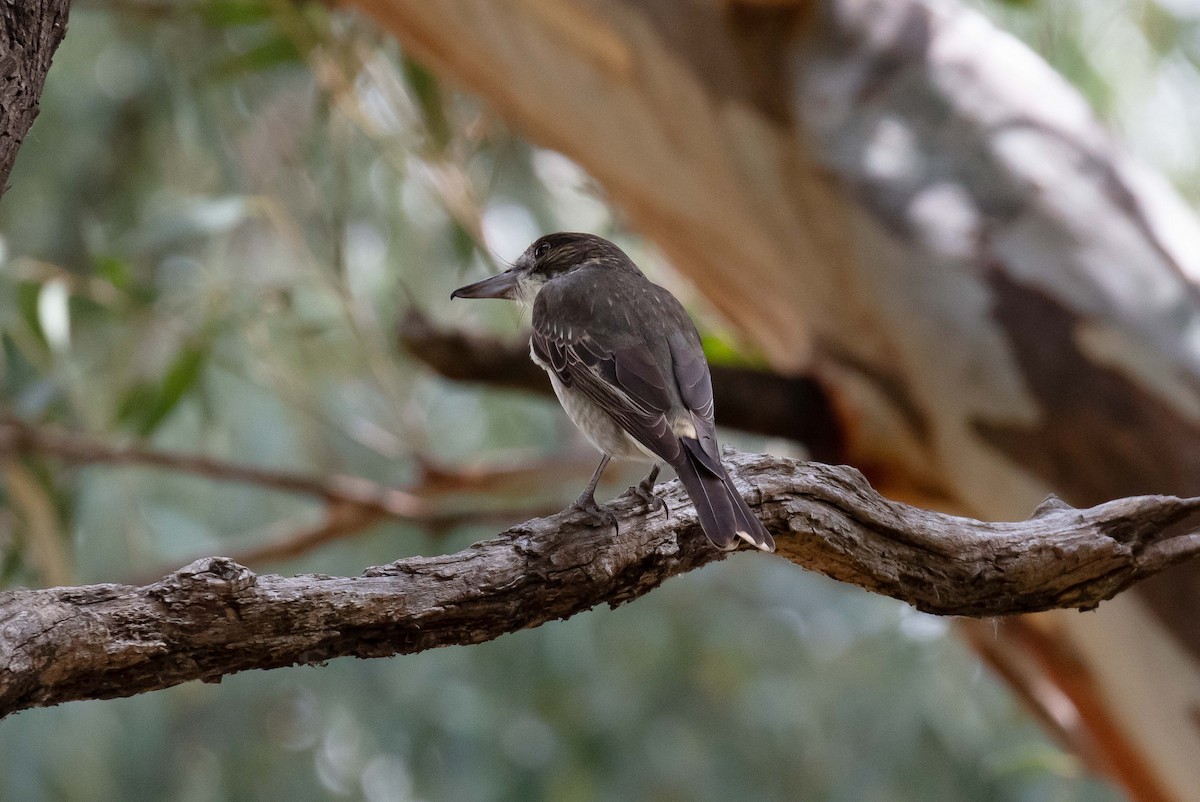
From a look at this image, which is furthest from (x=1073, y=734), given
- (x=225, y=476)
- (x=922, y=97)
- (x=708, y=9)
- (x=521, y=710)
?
(x=521, y=710)

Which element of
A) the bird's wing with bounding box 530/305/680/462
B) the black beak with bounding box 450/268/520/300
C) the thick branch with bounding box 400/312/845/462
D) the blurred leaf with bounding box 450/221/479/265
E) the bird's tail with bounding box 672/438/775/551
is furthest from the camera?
the blurred leaf with bounding box 450/221/479/265

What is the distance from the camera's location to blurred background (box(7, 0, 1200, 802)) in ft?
11.6

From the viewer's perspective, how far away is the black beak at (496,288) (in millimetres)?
2047

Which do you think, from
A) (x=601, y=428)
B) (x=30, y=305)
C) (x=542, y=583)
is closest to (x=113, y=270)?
(x=30, y=305)

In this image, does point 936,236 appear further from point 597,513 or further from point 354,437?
point 354,437

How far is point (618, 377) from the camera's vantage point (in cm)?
178

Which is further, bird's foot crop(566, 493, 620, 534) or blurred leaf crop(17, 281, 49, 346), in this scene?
blurred leaf crop(17, 281, 49, 346)

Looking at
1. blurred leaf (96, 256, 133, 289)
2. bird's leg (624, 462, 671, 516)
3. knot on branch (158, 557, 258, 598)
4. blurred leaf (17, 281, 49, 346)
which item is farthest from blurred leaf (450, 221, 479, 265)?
knot on branch (158, 557, 258, 598)

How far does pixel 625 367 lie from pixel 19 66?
903 mm

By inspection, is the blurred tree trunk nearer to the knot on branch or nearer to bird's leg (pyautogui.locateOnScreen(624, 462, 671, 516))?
bird's leg (pyautogui.locateOnScreen(624, 462, 671, 516))

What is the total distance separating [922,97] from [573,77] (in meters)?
0.83

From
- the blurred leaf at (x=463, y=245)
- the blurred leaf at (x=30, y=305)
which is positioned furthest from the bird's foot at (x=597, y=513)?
the blurred leaf at (x=463, y=245)

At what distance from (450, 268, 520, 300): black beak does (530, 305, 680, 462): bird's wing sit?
0.14 m

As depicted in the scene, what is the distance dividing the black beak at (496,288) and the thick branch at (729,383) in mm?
232
